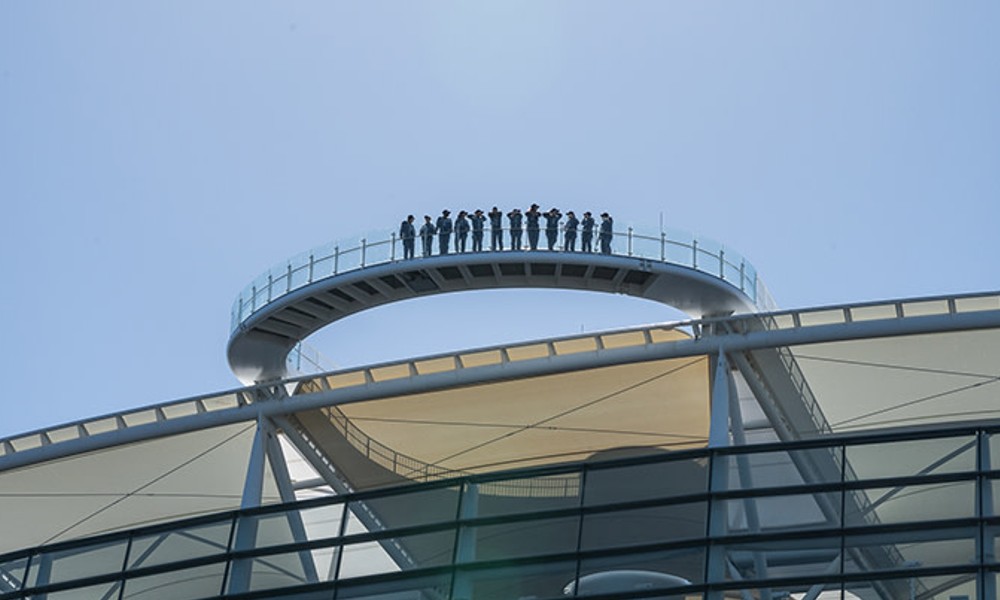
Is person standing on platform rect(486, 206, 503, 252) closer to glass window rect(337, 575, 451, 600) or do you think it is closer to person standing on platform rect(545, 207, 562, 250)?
person standing on platform rect(545, 207, 562, 250)

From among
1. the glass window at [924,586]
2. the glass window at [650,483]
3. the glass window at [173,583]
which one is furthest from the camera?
the glass window at [650,483]

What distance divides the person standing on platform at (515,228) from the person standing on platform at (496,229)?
0.24m

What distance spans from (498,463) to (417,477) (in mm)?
2271

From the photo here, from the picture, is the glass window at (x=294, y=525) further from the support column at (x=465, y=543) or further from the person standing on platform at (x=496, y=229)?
the person standing on platform at (x=496, y=229)

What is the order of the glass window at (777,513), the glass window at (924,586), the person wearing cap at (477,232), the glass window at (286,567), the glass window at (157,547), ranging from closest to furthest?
the glass window at (924,586), the glass window at (286,567), the glass window at (157,547), the glass window at (777,513), the person wearing cap at (477,232)

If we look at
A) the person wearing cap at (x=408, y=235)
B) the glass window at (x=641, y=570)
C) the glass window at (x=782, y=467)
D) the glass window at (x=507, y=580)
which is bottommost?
the glass window at (x=507, y=580)

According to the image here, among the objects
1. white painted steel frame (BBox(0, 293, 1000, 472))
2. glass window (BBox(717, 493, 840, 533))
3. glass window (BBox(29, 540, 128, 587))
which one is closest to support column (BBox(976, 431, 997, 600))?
glass window (BBox(717, 493, 840, 533))

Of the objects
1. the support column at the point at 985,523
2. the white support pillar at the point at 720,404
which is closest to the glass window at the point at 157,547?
the support column at the point at 985,523

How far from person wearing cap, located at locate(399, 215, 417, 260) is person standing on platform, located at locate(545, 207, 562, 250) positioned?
3207mm

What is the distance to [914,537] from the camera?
19.9 m

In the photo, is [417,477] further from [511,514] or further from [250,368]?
[511,514]

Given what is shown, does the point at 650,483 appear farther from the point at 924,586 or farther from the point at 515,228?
the point at 924,586

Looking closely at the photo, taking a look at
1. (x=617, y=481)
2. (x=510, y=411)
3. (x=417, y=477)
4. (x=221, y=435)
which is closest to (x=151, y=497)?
(x=221, y=435)

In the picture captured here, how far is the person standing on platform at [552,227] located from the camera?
39.5 metres
